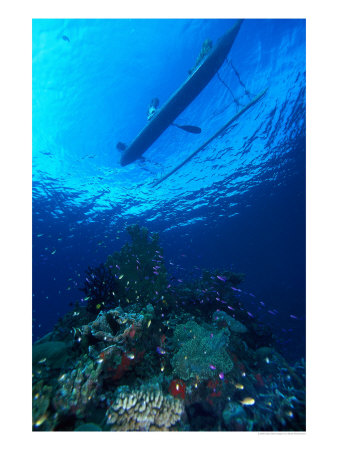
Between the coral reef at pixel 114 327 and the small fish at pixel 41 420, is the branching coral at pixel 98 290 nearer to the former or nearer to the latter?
the coral reef at pixel 114 327

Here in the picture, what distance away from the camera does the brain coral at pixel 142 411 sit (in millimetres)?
3377

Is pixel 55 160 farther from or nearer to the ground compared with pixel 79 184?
farther from the ground

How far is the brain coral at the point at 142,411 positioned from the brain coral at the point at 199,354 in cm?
75

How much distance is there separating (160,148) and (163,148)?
0.78ft

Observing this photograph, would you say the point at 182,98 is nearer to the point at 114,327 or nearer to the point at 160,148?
the point at 160,148

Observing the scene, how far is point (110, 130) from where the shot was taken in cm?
1127

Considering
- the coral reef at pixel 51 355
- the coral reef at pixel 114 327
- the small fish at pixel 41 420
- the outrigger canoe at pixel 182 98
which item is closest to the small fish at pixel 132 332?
the coral reef at pixel 114 327

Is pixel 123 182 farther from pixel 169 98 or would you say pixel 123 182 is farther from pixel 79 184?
pixel 169 98

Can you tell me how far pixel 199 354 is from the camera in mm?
4727

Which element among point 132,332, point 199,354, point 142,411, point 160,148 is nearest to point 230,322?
point 199,354

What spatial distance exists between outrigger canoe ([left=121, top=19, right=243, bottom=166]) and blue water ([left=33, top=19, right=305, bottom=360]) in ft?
1.62

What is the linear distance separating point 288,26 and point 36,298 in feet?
116

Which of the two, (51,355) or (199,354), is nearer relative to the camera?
(51,355)
